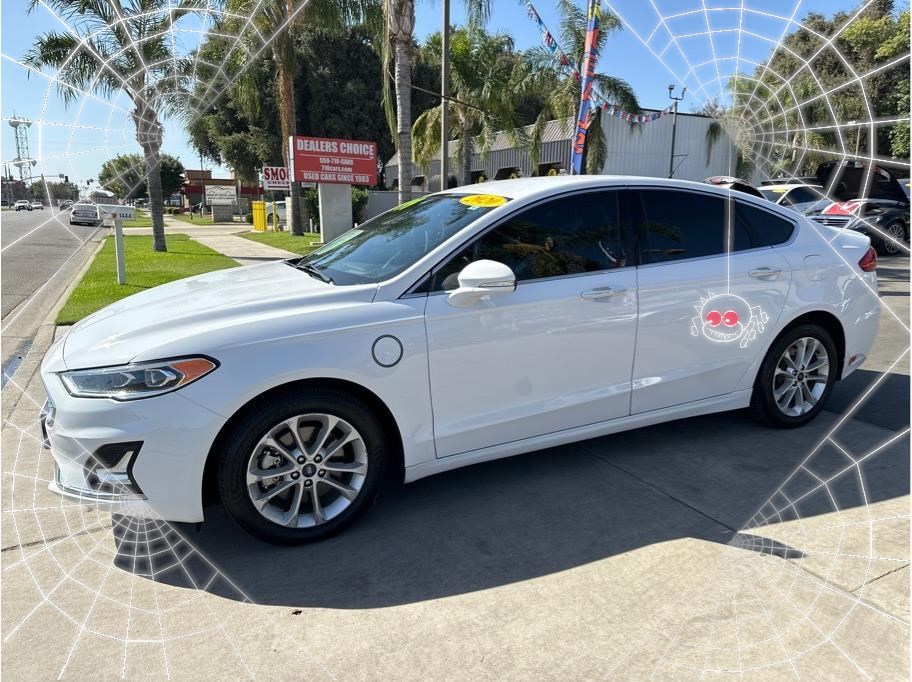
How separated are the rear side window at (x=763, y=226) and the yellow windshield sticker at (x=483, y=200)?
160 centimetres

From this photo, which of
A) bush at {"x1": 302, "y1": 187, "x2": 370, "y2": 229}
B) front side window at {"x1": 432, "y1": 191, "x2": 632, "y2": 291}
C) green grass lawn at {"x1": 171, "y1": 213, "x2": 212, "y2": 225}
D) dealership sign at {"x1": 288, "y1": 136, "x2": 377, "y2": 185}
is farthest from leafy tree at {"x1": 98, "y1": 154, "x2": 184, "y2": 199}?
green grass lawn at {"x1": 171, "y1": 213, "x2": 212, "y2": 225}

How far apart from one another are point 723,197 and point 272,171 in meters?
25.8

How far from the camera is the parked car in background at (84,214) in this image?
2.35 m

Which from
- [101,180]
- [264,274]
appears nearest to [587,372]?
[264,274]

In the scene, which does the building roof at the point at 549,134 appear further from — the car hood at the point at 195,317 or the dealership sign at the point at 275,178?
the car hood at the point at 195,317

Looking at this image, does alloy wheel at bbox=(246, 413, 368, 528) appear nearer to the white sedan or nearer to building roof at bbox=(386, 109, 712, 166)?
the white sedan

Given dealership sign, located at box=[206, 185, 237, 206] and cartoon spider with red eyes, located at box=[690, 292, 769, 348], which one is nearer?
cartoon spider with red eyes, located at box=[690, 292, 769, 348]

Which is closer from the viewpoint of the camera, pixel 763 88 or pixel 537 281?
pixel 763 88

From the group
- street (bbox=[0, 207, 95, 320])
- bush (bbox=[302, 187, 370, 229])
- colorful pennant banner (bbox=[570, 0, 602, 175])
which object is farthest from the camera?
bush (bbox=[302, 187, 370, 229])

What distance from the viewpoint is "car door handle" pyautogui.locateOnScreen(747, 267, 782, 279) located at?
4.03m

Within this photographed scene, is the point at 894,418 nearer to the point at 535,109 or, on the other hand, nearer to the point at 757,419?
the point at 757,419

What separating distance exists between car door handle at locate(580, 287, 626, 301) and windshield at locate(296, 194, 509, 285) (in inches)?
26.6

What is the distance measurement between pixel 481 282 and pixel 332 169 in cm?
1714

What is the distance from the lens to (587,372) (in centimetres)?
354
